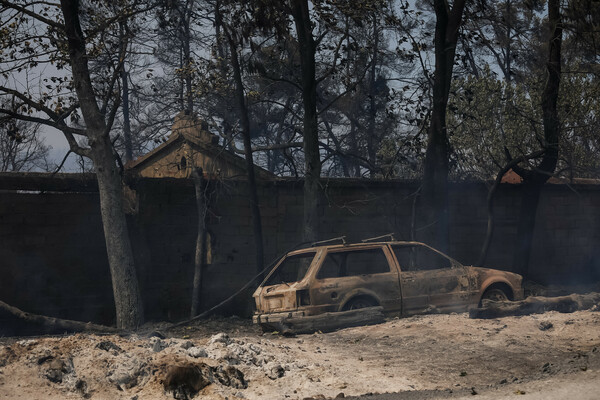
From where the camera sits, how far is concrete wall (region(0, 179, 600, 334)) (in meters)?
13.6

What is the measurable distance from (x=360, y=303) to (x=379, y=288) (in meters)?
0.41

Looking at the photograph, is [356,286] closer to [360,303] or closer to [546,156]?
[360,303]

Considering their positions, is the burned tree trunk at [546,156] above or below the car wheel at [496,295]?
above

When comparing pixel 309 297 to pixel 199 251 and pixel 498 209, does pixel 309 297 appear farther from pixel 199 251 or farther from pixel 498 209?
pixel 498 209

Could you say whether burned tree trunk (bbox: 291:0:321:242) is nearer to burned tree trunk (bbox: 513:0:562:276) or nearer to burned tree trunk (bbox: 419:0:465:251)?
burned tree trunk (bbox: 419:0:465:251)

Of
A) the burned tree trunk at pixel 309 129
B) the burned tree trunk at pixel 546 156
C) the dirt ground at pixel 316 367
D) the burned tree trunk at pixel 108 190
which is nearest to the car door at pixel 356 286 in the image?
the dirt ground at pixel 316 367

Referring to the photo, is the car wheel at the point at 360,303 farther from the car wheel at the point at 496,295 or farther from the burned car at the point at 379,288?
the car wheel at the point at 496,295

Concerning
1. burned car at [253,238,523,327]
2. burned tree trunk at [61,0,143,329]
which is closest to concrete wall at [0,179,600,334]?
burned tree trunk at [61,0,143,329]

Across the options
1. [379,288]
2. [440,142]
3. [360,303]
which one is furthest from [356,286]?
[440,142]

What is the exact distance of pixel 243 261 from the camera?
15555 millimetres

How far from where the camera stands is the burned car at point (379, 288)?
38.5ft

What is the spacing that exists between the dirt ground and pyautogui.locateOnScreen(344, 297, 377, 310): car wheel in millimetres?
1378

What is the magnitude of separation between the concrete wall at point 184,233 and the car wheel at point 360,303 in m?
3.92

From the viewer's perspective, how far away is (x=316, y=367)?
28.8 ft
